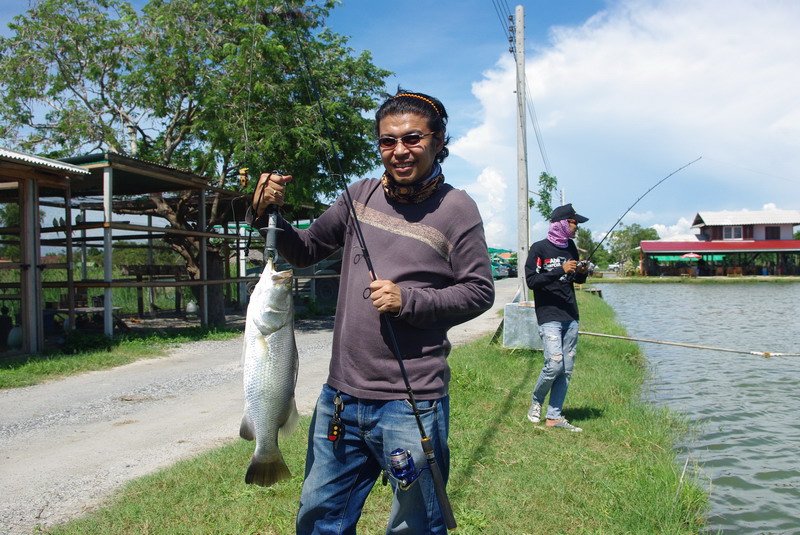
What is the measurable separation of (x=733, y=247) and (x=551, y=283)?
53.1 m

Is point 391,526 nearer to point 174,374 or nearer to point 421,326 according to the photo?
point 421,326

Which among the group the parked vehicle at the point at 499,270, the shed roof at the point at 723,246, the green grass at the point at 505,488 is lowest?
the green grass at the point at 505,488

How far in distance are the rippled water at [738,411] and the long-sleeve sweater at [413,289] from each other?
11.7ft

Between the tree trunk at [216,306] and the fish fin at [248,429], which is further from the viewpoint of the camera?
the tree trunk at [216,306]

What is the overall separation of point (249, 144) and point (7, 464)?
8037 millimetres

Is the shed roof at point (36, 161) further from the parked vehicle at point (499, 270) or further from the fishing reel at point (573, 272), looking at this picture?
the parked vehicle at point (499, 270)

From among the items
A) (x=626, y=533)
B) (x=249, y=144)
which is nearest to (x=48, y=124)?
(x=249, y=144)

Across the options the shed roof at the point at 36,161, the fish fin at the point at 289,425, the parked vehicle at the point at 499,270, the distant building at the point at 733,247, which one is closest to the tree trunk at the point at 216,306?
the shed roof at the point at 36,161

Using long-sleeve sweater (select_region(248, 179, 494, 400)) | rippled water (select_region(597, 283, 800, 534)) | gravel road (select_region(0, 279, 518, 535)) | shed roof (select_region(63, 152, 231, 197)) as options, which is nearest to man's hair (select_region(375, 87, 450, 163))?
long-sleeve sweater (select_region(248, 179, 494, 400))

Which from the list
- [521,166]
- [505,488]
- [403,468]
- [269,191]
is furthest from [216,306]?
[403,468]

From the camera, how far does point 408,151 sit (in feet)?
7.64

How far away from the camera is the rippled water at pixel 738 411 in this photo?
5242 millimetres

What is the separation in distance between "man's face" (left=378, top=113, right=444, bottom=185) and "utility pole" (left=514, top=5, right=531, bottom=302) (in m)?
10.2

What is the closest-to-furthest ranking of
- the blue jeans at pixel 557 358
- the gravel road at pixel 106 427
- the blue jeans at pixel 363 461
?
the blue jeans at pixel 363 461, the gravel road at pixel 106 427, the blue jeans at pixel 557 358
